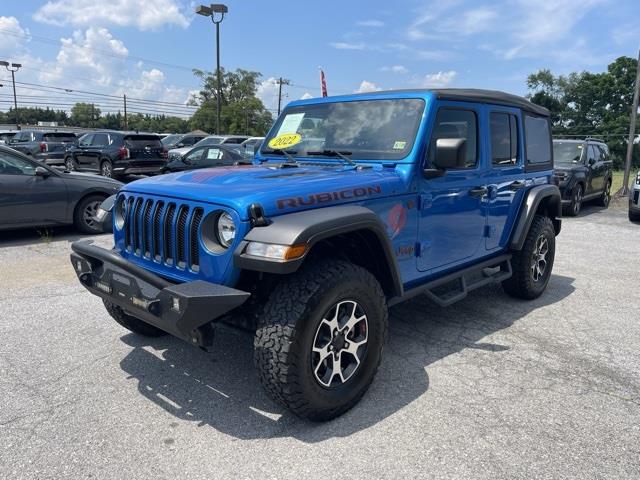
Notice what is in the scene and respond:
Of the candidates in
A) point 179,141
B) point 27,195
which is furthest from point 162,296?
point 179,141

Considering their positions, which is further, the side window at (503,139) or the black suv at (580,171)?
the black suv at (580,171)

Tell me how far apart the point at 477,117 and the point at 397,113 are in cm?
87

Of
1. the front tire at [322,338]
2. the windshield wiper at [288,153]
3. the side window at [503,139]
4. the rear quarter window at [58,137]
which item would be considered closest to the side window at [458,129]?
the side window at [503,139]

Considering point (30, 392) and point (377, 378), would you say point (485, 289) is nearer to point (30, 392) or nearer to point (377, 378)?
point (377, 378)

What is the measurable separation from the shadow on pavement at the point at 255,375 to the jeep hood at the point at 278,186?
2.67ft

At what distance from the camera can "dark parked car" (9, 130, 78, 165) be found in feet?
65.5

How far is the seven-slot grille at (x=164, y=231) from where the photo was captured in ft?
9.39

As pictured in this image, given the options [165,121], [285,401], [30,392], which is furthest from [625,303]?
[165,121]

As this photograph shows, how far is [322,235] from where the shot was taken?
271 cm

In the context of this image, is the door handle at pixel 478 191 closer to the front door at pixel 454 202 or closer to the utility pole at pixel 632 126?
the front door at pixel 454 202

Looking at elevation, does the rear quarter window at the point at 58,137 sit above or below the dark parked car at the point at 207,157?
above

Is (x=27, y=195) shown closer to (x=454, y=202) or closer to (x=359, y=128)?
(x=359, y=128)

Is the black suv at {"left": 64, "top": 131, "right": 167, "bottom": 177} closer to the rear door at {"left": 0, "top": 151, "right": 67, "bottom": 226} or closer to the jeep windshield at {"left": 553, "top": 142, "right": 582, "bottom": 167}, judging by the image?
the rear door at {"left": 0, "top": 151, "right": 67, "bottom": 226}

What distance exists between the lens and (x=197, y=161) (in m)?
14.0
